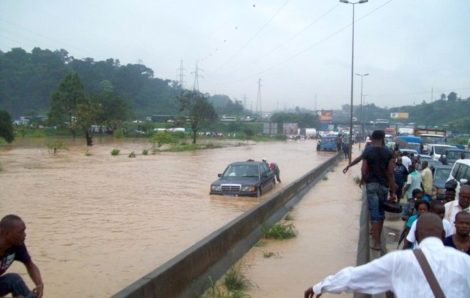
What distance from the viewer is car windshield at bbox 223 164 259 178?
18719 mm

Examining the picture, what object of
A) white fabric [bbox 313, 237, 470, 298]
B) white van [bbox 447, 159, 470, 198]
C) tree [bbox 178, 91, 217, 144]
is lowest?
white van [bbox 447, 159, 470, 198]

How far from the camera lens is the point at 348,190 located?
22.9 meters

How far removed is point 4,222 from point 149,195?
56.9ft

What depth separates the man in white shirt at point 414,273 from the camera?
9.64ft

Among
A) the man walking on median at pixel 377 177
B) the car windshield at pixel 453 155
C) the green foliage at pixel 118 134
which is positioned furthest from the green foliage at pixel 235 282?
the green foliage at pixel 118 134

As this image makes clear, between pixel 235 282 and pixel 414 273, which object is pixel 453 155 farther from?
pixel 414 273

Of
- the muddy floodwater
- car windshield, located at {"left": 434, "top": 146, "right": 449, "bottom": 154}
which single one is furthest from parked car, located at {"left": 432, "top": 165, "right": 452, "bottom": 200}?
car windshield, located at {"left": 434, "top": 146, "right": 449, "bottom": 154}

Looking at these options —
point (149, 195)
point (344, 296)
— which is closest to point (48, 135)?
point (149, 195)

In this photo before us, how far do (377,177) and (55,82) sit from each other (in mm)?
124669

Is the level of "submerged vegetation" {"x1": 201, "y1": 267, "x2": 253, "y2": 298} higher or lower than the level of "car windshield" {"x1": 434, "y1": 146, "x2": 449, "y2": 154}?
lower

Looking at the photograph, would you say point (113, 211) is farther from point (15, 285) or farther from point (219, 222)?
point (15, 285)

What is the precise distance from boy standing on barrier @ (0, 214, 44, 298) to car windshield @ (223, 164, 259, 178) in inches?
550

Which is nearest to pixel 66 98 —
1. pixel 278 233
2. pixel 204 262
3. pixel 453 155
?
pixel 453 155

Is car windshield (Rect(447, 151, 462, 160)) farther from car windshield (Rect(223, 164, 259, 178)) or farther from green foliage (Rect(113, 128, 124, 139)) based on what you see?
green foliage (Rect(113, 128, 124, 139))
